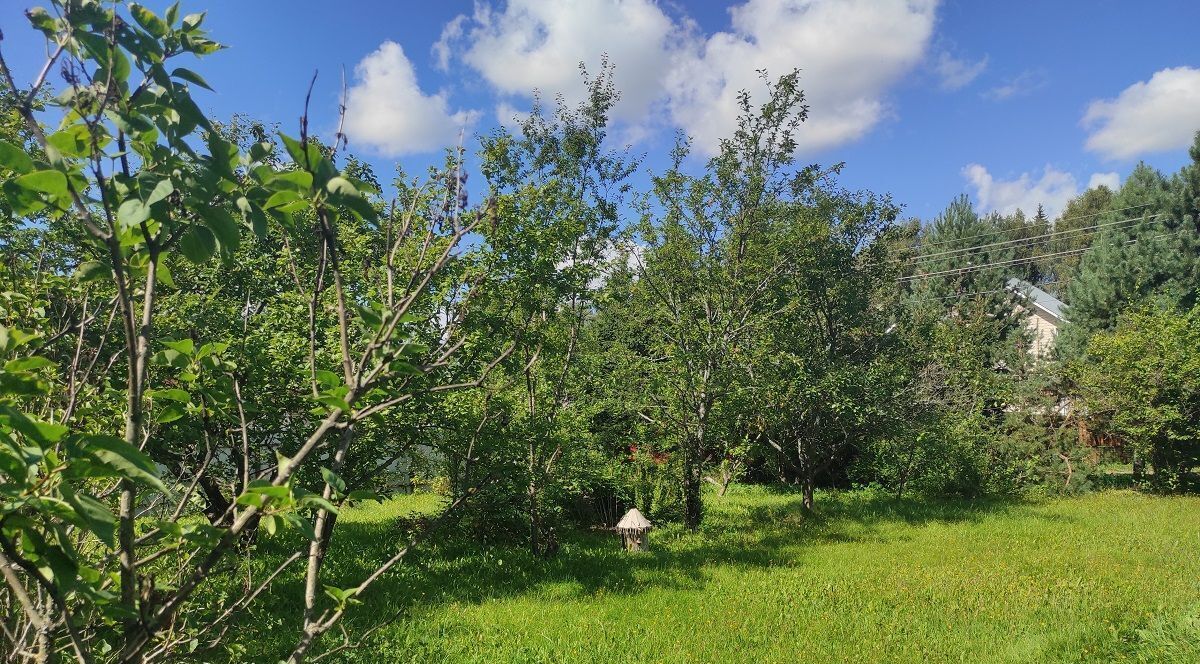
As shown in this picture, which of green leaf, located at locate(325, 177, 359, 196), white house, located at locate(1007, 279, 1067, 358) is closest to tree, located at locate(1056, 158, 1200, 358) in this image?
white house, located at locate(1007, 279, 1067, 358)

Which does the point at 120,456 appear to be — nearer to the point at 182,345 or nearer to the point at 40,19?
the point at 182,345

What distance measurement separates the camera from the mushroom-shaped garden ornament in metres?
9.77

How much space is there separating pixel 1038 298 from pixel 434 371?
36.8m

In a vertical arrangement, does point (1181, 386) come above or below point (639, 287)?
below

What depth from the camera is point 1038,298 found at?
1294 inches

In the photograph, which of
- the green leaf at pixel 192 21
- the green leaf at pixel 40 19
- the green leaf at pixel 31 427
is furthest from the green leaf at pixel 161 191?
the green leaf at pixel 40 19

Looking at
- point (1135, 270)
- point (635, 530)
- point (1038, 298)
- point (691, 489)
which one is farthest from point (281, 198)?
point (1038, 298)

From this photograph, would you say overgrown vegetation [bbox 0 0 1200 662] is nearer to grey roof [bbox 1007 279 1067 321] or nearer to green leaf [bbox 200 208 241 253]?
green leaf [bbox 200 208 241 253]

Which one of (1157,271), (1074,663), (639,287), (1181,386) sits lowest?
(1074,663)

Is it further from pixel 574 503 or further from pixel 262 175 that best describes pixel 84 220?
pixel 574 503

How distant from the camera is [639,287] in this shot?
11555 millimetres

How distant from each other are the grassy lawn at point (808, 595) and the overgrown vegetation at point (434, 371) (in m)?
0.19

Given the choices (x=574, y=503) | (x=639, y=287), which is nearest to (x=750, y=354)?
(x=639, y=287)

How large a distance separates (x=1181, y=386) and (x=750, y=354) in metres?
11.0
